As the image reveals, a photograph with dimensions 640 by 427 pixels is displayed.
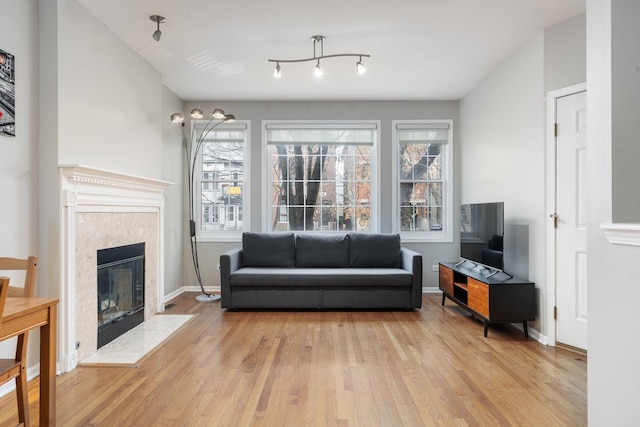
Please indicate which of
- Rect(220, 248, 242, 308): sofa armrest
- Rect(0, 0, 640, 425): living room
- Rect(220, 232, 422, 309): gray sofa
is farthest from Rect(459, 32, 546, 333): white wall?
Rect(220, 248, 242, 308): sofa armrest

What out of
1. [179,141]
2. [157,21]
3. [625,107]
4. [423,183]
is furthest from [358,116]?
[625,107]

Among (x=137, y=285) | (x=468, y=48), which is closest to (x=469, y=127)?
(x=468, y=48)

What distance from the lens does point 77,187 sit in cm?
271

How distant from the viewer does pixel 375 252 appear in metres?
4.73

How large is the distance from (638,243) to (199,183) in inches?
193

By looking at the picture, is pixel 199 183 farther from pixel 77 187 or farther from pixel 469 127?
pixel 469 127

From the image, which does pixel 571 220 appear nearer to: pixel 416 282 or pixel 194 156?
pixel 416 282

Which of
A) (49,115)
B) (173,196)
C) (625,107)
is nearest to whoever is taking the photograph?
(625,107)

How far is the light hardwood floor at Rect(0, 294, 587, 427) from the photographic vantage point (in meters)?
2.03

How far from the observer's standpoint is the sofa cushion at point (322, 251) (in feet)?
15.5

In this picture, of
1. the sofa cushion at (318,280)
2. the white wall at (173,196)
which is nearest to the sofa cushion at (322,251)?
the sofa cushion at (318,280)

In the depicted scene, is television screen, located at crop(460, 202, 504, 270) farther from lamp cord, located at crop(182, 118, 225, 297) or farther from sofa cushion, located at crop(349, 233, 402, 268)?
lamp cord, located at crop(182, 118, 225, 297)

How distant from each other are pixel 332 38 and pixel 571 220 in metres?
2.58

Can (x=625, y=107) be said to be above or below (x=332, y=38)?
below
